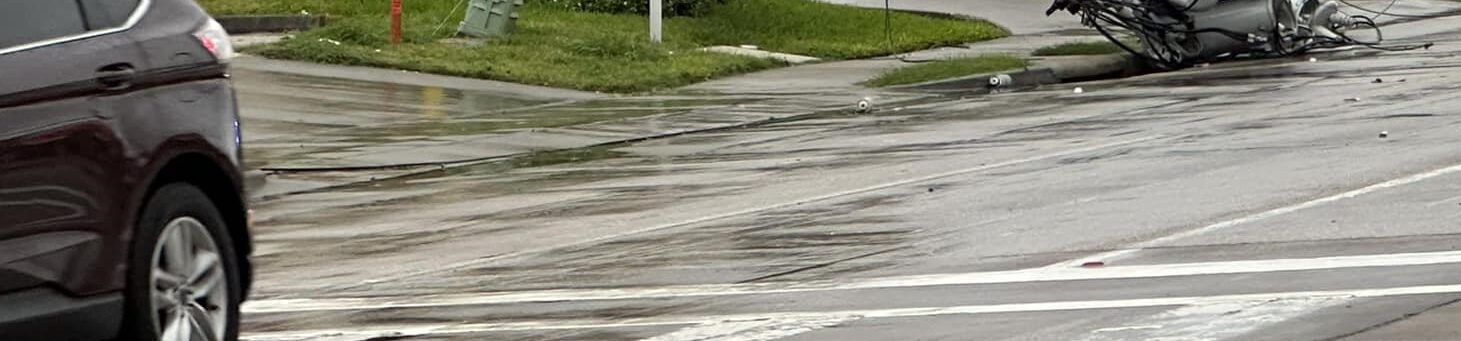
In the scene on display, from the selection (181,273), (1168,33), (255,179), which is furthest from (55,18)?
(1168,33)

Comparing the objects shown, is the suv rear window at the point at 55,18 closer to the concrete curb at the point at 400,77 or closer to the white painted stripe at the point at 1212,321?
the white painted stripe at the point at 1212,321

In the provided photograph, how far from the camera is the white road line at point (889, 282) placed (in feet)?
31.5

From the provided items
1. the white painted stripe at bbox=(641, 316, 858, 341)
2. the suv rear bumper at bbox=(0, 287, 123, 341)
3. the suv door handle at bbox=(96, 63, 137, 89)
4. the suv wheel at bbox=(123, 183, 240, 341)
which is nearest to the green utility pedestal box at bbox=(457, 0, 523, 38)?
the white painted stripe at bbox=(641, 316, 858, 341)

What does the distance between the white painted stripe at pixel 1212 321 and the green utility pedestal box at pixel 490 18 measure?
16.6m

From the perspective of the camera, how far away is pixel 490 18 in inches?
976

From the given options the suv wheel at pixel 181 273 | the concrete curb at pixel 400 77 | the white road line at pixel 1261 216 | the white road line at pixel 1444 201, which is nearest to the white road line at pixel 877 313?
the suv wheel at pixel 181 273

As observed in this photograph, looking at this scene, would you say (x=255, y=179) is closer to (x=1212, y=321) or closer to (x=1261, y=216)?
(x=1261, y=216)

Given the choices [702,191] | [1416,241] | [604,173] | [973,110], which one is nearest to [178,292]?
[1416,241]

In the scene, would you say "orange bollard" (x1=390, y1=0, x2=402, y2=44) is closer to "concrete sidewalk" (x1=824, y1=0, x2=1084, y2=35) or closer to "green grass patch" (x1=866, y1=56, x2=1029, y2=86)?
"green grass patch" (x1=866, y1=56, x2=1029, y2=86)

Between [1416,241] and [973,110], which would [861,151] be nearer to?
[973,110]

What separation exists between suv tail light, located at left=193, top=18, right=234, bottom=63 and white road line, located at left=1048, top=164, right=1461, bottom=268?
370cm

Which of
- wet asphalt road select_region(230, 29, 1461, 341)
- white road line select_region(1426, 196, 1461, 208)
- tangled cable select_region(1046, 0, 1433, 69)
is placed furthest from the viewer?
tangled cable select_region(1046, 0, 1433, 69)

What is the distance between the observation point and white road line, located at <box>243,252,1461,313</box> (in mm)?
9594

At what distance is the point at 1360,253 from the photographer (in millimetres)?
9953
